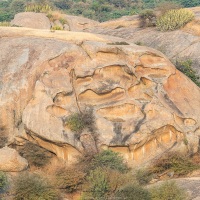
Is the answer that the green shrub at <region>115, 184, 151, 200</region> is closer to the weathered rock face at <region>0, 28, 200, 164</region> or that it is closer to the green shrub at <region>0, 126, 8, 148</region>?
the weathered rock face at <region>0, 28, 200, 164</region>

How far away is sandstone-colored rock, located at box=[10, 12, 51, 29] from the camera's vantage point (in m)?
34.6

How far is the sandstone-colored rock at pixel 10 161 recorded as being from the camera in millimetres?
17750

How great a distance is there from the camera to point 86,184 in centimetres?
1662

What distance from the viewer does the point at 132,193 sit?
48.1 ft

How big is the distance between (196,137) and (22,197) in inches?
288

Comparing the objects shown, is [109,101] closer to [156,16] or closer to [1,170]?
[1,170]

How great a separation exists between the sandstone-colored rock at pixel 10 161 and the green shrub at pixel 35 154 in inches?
26.8

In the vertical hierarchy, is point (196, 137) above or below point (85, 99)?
below

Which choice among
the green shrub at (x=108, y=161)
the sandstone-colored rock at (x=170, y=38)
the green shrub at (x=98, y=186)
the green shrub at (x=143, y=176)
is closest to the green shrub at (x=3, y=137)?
the green shrub at (x=108, y=161)

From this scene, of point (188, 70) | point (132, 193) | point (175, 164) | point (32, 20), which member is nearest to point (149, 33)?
point (188, 70)

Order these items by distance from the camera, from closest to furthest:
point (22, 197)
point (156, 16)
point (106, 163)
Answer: point (22, 197), point (106, 163), point (156, 16)

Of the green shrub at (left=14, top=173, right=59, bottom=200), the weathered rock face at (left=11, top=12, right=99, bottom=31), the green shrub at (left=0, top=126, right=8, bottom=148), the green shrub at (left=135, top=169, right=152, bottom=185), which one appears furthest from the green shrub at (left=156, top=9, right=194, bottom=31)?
the green shrub at (left=14, top=173, right=59, bottom=200)

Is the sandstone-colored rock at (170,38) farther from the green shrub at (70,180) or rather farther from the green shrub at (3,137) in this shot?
the green shrub at (70,180)

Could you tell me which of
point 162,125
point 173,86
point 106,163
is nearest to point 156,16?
point 173,86
